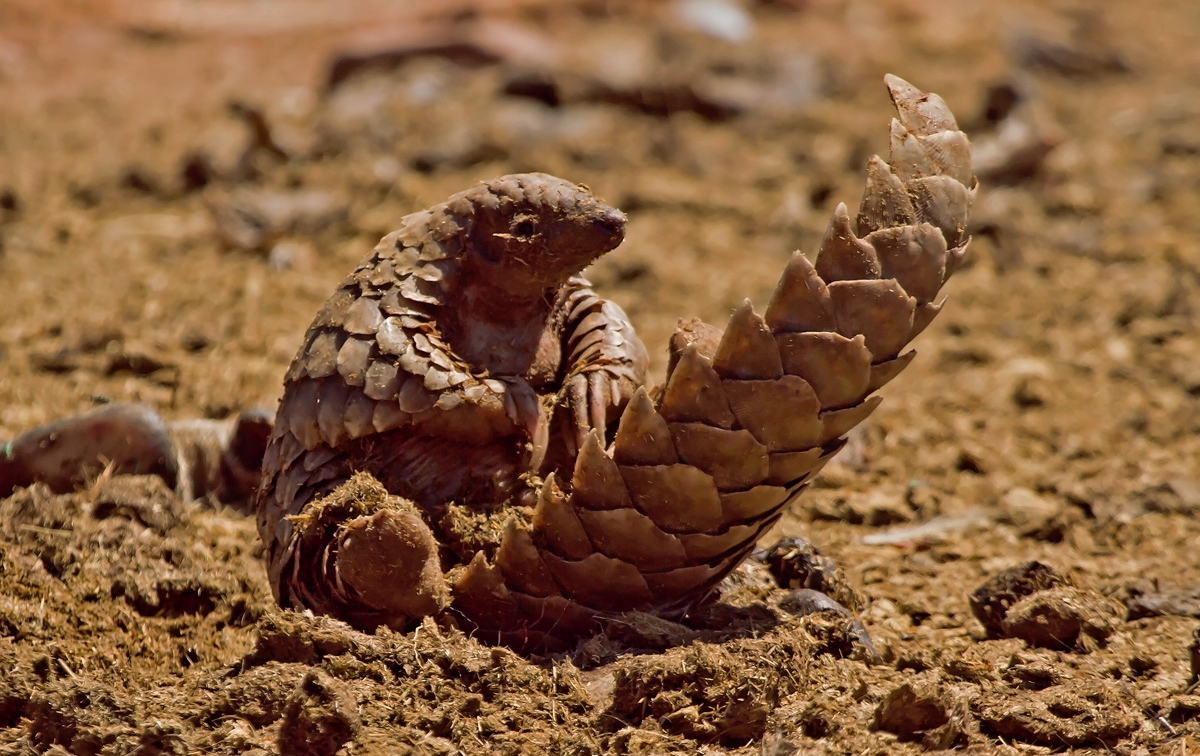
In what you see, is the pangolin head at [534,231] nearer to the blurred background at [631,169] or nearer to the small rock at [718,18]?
the blurred background at [631,169]

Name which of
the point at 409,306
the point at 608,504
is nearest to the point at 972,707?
the point at 608,504

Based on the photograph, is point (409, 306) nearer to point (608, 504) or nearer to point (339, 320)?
point (339, 320)

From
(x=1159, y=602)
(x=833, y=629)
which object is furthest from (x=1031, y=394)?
(x=833, y=629)

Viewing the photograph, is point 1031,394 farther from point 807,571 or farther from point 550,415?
point 550,415

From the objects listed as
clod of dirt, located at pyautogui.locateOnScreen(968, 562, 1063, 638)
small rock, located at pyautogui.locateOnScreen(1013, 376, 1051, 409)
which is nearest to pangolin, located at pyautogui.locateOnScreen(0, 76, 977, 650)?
clod of dirt, located at pyautogui.locateOnScreen(968, 562, 1063, 638)

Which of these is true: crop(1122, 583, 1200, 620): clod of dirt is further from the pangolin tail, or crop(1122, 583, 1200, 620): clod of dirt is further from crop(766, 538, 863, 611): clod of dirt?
the pangolin tail
